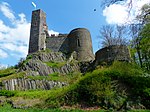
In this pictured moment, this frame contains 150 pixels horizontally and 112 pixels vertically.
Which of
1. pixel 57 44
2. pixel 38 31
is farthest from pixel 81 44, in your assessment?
pixel 38 31

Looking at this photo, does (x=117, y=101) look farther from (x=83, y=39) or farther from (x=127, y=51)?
(x=83, y=39)

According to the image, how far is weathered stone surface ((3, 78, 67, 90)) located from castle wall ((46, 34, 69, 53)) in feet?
53.8

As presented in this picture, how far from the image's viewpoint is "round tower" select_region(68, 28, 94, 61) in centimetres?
4056

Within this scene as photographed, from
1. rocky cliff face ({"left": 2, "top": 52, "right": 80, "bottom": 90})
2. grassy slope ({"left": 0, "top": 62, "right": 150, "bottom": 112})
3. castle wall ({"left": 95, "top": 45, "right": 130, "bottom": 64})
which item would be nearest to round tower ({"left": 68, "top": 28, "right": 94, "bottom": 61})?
rocky cliff face ({"left": 2, "top": 52, "right": 80, "bottom": 90})

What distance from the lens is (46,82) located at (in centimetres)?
2591

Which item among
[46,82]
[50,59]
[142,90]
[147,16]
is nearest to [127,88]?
[142,90]

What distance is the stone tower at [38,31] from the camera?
4088 cm

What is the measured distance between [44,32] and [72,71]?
40.5 ft

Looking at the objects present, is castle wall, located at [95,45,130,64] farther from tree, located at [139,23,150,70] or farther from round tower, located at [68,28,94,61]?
round tower, located at [68,28,94,61]

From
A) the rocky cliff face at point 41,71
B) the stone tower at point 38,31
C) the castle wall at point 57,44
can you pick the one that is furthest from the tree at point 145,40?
the stone tower at point 38,31

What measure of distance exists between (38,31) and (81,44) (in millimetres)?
8302

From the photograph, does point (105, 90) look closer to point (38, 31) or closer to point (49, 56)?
point (49, 56)

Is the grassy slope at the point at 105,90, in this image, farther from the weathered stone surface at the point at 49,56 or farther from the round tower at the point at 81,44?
the round tower at the point at 81,44

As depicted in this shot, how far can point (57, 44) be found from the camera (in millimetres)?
42438
